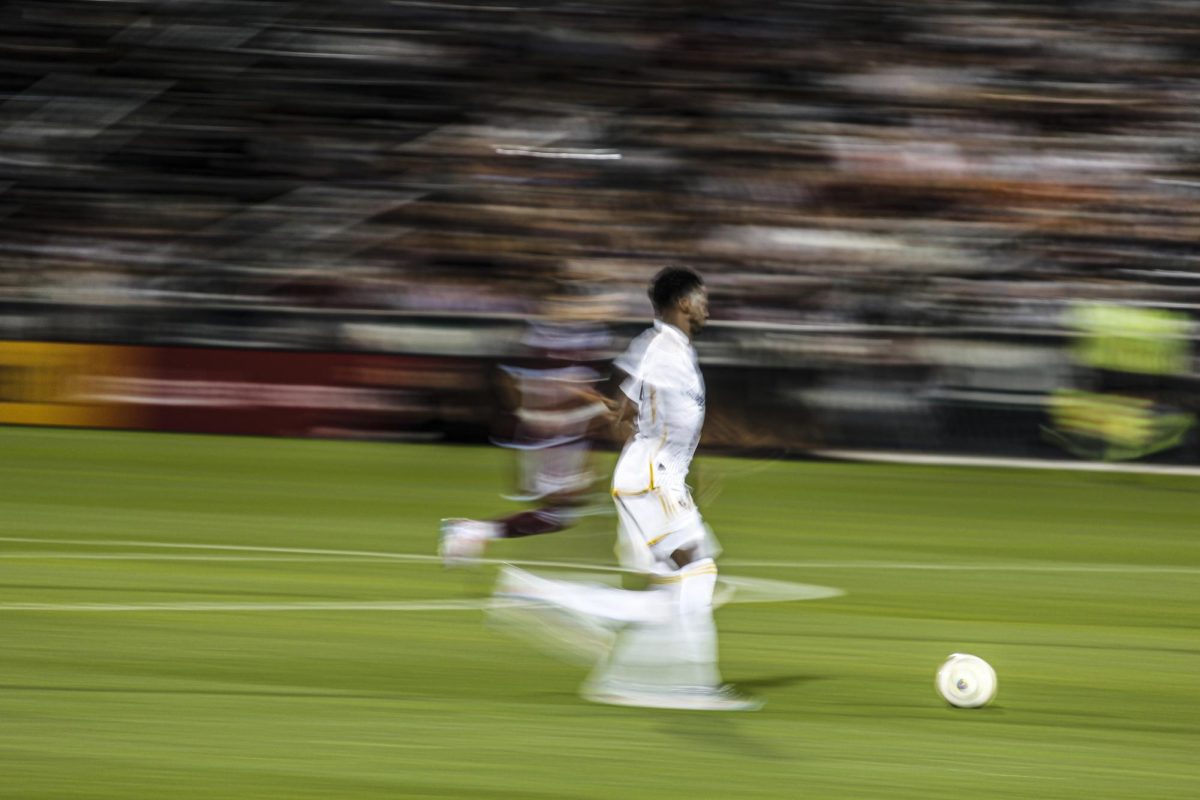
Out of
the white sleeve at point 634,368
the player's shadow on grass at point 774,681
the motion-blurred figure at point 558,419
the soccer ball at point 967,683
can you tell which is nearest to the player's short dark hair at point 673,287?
the white sleeve at point 634,368

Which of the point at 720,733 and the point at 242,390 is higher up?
the point at 242,390

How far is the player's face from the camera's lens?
23.9 ft

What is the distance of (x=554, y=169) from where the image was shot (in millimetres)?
22641

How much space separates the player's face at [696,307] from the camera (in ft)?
23.9

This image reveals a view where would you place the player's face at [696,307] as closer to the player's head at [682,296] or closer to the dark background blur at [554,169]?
the player's head at [682,296]

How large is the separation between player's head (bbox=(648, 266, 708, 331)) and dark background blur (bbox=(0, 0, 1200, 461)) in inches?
405

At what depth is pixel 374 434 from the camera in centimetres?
1761

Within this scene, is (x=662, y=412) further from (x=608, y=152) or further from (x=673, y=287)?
(x=608, y=152)

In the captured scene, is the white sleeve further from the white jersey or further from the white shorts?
the white shorts

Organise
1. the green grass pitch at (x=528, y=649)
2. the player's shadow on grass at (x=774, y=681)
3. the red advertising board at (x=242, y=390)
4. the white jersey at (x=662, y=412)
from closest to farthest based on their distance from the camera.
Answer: the green grass pitch at (x=528, y=649) < the white jersey at (x=662, y=412) < the player's shadow on grass at (x=774, y=681) < the red advertising board at (x=242, y=390)

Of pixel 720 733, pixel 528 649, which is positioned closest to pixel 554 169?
pixel 528 649

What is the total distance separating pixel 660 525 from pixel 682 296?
36.2 inches

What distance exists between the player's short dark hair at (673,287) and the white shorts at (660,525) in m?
0.75

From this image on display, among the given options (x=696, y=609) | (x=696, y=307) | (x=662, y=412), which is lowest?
(x=696, y=609)
